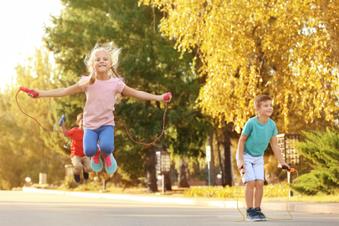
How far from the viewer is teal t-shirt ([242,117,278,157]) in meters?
12.9

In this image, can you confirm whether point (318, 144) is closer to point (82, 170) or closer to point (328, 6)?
point (328, 6)

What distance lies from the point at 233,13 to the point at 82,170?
13.3 metres

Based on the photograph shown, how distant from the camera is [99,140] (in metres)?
8.77

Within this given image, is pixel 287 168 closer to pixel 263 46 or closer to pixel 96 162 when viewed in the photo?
pixel 96 162

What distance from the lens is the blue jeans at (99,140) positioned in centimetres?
863

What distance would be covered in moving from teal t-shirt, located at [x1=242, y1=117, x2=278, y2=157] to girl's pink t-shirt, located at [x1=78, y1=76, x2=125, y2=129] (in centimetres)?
430

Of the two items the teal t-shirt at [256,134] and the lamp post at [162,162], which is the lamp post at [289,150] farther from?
the teal t-shirt at [256,134]

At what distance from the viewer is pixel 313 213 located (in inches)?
728

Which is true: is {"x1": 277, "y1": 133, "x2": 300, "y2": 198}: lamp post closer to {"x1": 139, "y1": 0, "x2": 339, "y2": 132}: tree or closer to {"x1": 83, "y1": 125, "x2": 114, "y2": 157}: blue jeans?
{"x1": 139, "y1": 0, "x2": 339, "y2": 132}: tree

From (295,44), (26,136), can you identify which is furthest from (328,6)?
(26,136)

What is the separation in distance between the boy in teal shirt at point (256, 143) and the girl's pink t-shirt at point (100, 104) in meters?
4.18

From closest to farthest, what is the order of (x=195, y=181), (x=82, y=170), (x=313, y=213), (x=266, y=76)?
(x=82, y=170)
(x=313, y=213)
(x=266, y=76)
(x=195, y=181)

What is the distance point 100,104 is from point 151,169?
28744 mm

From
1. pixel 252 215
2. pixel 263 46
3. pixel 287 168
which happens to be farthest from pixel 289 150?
pixel 287 168
